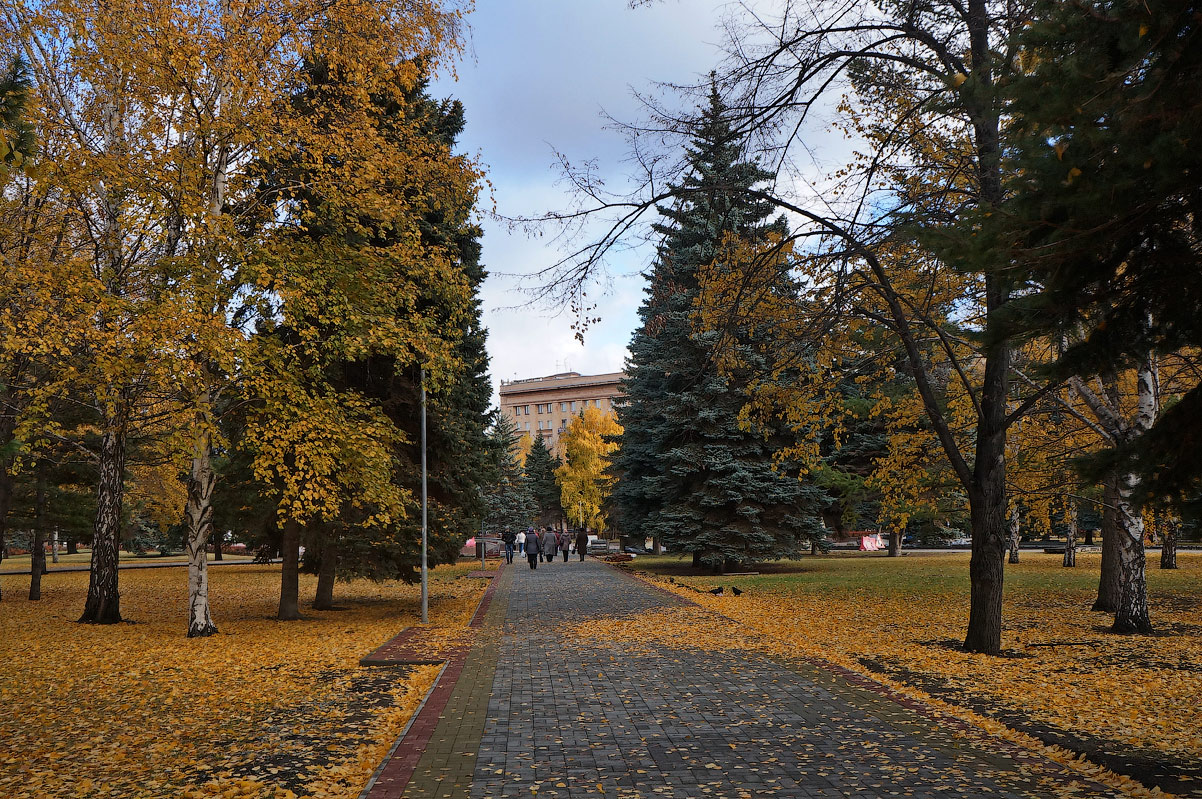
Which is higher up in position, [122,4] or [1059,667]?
[122,4]

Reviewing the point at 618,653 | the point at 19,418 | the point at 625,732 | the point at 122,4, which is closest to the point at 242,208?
the point at 122,4

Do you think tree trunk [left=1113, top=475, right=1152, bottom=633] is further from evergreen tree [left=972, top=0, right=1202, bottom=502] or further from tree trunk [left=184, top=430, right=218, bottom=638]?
tree trunk [left=184, top=430, right=218, bottom=638]

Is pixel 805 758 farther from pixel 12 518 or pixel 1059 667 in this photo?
pixel 12 518

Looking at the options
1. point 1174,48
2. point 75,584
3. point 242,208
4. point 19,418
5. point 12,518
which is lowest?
point 75,584

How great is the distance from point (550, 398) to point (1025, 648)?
119 meters

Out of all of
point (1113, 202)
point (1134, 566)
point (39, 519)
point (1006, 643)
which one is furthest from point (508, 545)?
point (1113, 202)

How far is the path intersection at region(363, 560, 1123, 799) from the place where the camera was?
17.1 ft

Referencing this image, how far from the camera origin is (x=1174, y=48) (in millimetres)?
3955

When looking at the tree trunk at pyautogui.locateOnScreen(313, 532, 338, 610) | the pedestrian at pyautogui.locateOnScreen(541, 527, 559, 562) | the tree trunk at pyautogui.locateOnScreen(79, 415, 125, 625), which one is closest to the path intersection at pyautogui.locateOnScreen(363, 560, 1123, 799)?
the tree trunk at pyautogui.locateOnScreen(313, 532, 338, 610)

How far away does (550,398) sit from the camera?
424ft

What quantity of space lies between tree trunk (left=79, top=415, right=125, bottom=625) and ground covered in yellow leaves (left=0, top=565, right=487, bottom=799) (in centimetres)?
44

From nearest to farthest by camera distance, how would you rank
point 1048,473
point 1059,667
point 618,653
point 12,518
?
point 1059,667
point 618,653
point 1048,473
point 12,518

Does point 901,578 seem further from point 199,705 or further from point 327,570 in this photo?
point 199,705

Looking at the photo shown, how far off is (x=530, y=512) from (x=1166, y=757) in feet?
168
